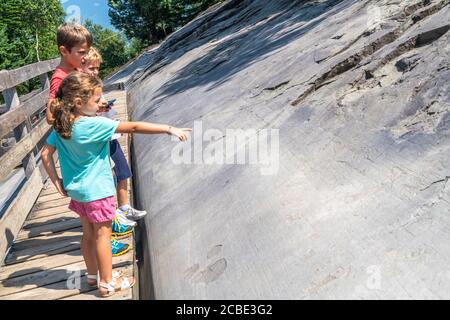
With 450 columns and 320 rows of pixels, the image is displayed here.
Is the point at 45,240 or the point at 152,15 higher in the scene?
the point at 152,15

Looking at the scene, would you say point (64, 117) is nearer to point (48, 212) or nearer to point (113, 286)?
point (113, 286)

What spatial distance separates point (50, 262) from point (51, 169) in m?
0.91

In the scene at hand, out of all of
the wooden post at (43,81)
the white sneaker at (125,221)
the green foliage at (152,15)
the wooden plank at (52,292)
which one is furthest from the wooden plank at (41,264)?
the green foliage at (152,15)

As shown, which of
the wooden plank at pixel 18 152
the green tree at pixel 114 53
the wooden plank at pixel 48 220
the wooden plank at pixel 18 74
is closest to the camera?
the wooden plank at pixel 18 152

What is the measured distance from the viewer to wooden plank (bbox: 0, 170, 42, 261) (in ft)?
12.2

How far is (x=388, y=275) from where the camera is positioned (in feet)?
6.06

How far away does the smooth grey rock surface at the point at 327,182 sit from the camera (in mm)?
1990

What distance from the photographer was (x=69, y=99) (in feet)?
8.45

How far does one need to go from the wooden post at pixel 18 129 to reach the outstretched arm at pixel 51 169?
216 cm

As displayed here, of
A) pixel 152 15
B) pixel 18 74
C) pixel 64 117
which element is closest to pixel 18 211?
pixel 18 74

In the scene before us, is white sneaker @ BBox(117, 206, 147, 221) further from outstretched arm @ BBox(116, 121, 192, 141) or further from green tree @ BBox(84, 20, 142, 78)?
green tree @ BBox(84, 20, 142, 78)

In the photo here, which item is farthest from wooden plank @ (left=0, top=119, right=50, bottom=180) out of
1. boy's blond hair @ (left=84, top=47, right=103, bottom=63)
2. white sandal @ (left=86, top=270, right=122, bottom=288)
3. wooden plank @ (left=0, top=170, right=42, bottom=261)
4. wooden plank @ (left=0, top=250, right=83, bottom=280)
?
white sandal @ (left=86, top=270, right=122, bottom=288)

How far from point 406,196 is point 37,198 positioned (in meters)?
4.04

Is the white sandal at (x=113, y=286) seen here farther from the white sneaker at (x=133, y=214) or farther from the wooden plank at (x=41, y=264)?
the white sneaker at (x=133, y=214)
